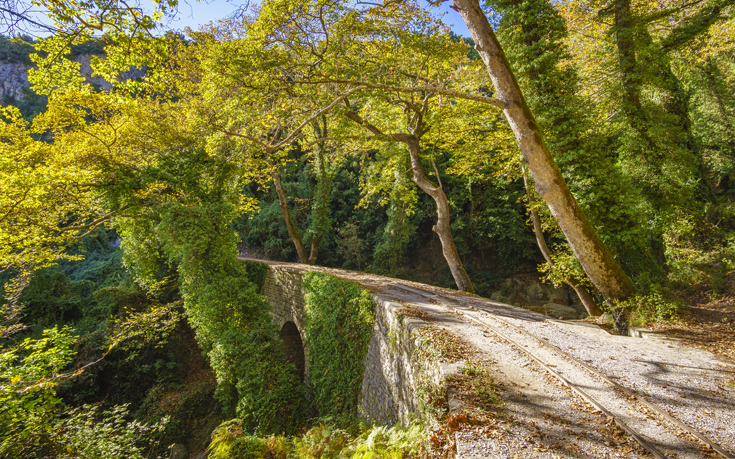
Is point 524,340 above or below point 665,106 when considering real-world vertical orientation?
below

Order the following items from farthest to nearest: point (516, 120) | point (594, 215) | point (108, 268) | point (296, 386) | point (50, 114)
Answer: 1. point (108, 268)
2. point (50, 114)
3. point (296, 386)
4. point (594, 215)
5. point (516, 120)

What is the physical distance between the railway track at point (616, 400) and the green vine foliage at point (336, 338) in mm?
2948

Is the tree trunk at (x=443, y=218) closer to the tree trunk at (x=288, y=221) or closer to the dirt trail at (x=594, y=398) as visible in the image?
the dirt trail at (x=594, y=398)

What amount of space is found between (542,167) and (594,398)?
148 inches

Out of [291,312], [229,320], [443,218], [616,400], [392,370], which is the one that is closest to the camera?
[616,400]

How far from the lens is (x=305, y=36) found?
7016 mm

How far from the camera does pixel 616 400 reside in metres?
3.11

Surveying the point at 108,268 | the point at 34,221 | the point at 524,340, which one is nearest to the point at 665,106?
the point at 524,340

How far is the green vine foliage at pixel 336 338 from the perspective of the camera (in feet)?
22.7

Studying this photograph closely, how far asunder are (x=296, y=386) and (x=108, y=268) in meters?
16.6

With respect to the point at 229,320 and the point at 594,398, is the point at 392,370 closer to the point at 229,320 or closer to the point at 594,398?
the point at 594,398

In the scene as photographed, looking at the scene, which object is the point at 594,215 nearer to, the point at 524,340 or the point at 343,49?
the point at 524,340

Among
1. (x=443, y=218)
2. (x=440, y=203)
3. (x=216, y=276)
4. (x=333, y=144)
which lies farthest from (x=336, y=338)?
(x=333, y=144)

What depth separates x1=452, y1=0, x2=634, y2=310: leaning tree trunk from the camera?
553 centimetres
